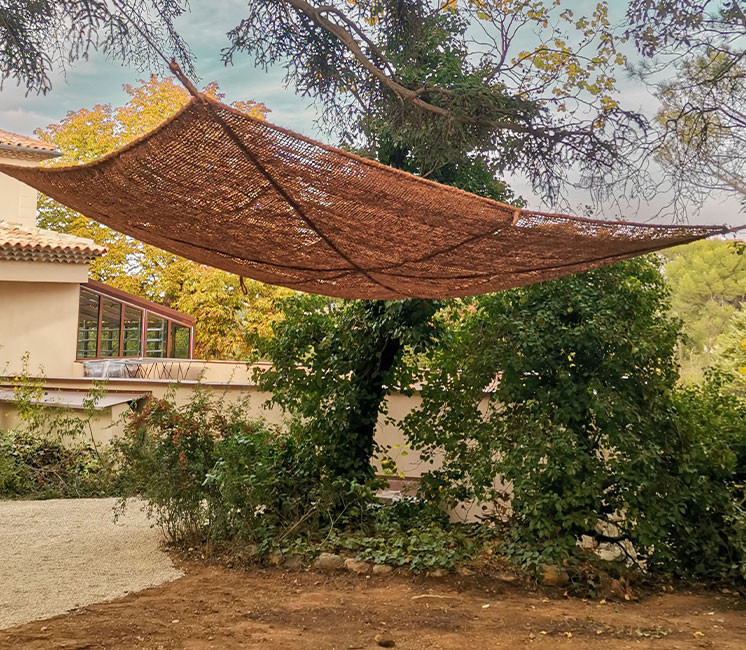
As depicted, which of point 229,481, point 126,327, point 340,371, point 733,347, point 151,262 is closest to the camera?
point 229,481

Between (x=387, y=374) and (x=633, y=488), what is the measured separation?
162 centimetres

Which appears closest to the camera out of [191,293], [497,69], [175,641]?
[175,641]

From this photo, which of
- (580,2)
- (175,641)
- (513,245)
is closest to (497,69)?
(580,2)

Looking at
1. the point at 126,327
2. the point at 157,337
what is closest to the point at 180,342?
the point at 157,337

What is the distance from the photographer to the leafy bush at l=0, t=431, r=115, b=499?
624cm

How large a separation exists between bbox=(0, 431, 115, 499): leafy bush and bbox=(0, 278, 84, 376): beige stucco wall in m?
4.42

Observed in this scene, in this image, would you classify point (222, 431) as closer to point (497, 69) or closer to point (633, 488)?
point (633, 488)

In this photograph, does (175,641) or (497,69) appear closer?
(175,641)

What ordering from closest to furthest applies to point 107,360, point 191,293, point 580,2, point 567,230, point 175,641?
1. point 567,230
2. point 175,641
3. point 580,2
4. point 107,360
5. point 191,293

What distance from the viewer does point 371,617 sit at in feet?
10.2

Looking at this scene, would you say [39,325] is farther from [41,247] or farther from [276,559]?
[276,559]

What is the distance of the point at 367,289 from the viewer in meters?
3.43

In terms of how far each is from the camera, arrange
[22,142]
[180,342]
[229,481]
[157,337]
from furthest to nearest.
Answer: [180,342] → [157,337] → [22,142] → [229,481]

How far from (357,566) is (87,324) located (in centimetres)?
1020
